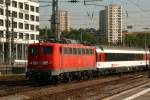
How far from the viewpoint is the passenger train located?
2984 centimetres

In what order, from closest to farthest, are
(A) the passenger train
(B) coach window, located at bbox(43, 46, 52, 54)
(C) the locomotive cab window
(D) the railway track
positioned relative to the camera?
(D) the railway track
(A) the passenger train
(B) coach window, located at bbox(43, 46, 52, 54)
(C) the locomotive cab window

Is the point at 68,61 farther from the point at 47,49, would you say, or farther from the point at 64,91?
the point at 64,91

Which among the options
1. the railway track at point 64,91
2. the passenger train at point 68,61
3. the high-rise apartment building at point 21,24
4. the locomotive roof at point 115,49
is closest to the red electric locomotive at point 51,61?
the passenger train at point 68,61

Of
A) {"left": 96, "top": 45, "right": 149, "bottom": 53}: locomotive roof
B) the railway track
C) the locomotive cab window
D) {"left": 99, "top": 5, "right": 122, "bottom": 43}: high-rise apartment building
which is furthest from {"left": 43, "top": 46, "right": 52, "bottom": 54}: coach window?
{"left": 99, "top": 5, "right": 122, "bottom": 43}: high-rise apartment building

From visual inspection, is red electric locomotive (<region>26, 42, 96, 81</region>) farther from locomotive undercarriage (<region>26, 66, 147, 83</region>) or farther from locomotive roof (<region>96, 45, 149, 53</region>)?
locomotive roof (<region>96, 45, 149, 53</region>)

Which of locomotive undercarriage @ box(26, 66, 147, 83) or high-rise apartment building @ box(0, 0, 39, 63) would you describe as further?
high-rise apartment building @ box(0, 0, 39, 63)

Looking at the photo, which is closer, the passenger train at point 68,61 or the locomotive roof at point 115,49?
the passenger train at point 68,61

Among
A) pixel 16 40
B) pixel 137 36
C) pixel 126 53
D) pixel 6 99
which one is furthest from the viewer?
pixel 137 36

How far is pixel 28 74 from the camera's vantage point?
98.6ft

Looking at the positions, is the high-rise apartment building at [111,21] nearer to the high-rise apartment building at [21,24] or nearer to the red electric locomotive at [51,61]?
the high-rise apartment building at [21,24]

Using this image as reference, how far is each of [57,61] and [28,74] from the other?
2121 millimetres

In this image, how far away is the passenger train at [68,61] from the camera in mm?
29844

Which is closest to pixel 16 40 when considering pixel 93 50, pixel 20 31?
pixel 20 31

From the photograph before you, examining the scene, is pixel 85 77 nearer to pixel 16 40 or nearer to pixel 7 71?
pixel 7 71
